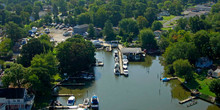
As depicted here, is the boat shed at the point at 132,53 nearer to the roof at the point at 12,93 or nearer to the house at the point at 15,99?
the house at the point at 15,99

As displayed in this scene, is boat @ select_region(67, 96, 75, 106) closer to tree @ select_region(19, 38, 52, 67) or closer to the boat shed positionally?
tree @ select_region(19, 38, 52, 67)

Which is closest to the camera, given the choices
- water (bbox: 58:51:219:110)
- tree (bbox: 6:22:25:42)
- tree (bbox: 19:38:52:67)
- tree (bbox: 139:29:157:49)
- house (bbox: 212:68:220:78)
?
water (bbox: 58:51:219:110)

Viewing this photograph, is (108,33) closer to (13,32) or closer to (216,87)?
(13,32)

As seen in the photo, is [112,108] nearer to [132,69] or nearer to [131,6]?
[132,69]

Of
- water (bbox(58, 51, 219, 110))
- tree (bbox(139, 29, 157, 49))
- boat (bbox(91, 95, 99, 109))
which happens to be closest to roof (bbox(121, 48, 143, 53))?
tree (bbox(139, 29, 157, 49))

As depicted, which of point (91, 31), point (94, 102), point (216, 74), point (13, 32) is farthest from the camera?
point (91, 31)

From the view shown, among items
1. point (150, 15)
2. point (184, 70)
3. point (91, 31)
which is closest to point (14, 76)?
point (184, 70)
